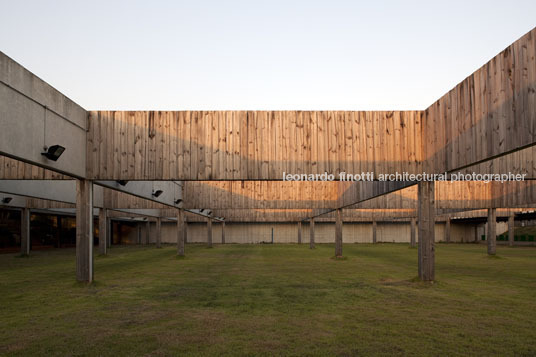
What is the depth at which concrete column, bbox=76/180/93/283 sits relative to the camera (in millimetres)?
14992

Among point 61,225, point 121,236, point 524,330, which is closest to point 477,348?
point 524,330

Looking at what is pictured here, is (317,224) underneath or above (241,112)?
underneath

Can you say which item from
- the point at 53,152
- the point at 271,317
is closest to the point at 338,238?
the point at 271,317

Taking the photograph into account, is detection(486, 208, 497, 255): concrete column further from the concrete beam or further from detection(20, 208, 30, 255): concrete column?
detection(20, 208, 30, 255): concrete column

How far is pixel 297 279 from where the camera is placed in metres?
16.8

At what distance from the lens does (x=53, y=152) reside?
1234 centimetres

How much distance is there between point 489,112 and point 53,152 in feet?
38.5

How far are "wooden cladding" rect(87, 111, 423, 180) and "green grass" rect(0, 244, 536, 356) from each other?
404cm

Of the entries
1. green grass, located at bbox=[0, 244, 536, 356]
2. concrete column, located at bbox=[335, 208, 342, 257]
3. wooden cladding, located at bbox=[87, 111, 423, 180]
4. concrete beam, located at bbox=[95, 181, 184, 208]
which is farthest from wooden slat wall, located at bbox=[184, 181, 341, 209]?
wooden cladding, located at bbox=[87, 111, 423, 180]

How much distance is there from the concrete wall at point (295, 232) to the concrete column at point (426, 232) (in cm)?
5146

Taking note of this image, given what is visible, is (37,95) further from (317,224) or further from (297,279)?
(317,224)

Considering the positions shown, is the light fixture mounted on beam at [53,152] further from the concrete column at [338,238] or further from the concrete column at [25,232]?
the concrete column at [25,232]

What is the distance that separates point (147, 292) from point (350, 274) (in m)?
8.83

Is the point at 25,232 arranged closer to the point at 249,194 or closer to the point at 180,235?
the point at 180,235
